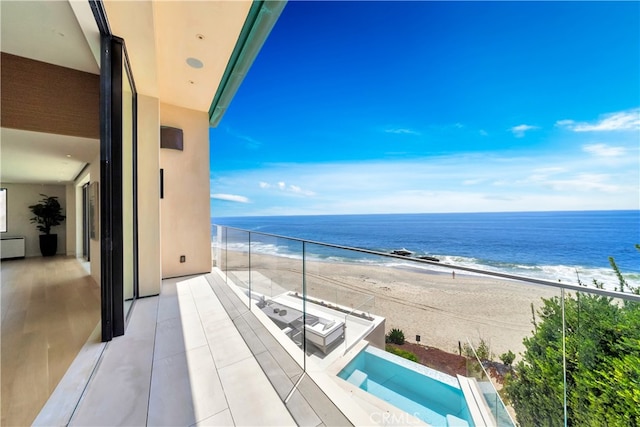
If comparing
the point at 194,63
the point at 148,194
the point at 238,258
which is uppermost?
the point at 194,63

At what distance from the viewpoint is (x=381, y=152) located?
97.6 ft

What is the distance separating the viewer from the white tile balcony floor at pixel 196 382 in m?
1.30

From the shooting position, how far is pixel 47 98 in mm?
2525

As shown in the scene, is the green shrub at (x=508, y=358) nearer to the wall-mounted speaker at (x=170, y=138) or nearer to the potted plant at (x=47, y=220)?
the wall-mounted speaker at (x=170, y=138)

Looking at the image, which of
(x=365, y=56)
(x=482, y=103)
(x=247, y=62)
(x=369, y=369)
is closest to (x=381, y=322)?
(x=369, y=369)

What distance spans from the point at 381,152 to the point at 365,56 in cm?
1693

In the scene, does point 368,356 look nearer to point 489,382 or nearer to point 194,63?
point 489,382

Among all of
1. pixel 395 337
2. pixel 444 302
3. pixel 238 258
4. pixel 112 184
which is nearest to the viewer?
pixel 444 302

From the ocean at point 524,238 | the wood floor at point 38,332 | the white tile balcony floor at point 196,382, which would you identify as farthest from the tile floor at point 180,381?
the ocean at point 524,238

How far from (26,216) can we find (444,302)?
10316 millimetres

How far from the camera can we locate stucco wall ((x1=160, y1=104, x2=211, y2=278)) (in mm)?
3928

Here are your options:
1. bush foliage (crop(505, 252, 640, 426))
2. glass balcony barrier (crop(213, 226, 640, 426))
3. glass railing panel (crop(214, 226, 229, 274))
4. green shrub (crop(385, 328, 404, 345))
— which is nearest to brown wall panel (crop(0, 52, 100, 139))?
glass railing panel (crop(214, 226, 229, 274))

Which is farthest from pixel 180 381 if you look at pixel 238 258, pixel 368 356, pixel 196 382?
pixel 238 258

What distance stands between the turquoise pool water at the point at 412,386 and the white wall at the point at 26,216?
31.2 ft
